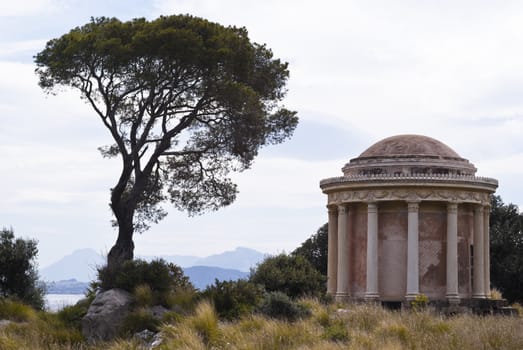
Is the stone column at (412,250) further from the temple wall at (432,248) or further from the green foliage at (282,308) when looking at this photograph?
the green foliage at (282,308)

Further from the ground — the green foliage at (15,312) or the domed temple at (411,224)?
the domed temple at (411,224)

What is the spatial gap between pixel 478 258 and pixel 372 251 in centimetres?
504

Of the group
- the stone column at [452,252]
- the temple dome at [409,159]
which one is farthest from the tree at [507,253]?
the stone column at [452,252]

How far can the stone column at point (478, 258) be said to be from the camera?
38.2m

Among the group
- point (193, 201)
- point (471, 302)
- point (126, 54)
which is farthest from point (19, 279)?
point (471, 302)

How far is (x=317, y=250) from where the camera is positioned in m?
60.2

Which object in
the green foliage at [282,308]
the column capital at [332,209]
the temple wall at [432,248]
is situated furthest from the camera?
the column capital at [332,209]

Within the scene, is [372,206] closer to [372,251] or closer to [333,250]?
[372,251]

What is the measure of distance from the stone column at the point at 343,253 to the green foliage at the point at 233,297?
1096 cm

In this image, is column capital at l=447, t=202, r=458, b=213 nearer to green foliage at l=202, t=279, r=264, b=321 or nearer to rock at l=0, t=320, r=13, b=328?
green foliage at l=202, t=279, r=264, b=321

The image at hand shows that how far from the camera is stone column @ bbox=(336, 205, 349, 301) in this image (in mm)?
38906

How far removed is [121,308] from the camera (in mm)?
26875

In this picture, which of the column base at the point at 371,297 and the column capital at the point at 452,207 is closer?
the column base at the point at 371,297

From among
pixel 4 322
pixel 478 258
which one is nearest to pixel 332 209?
pixel 478 258
